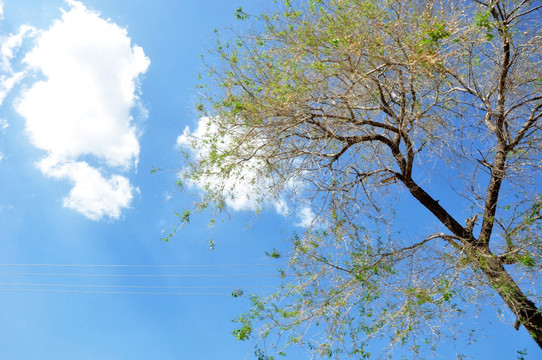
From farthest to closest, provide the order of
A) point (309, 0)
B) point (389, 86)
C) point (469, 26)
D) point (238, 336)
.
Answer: point (389, 86) → point (309, 0) → point (238, 336) → point (469, 26)

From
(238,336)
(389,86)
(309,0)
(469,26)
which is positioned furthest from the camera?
(389,86)

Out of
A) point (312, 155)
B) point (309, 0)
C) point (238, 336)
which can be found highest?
point (309, 0)

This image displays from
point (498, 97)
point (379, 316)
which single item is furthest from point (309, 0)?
point (379, 316)

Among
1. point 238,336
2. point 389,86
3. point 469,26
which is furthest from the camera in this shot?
point 389,86

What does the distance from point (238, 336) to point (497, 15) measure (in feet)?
19.3

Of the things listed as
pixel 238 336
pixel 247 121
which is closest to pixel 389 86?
pixel 247 121

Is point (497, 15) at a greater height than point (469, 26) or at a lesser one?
greater

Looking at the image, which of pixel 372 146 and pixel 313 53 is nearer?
pixel 313 53

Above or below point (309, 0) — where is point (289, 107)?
below

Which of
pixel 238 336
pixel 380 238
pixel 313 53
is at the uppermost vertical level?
pixel 313 53

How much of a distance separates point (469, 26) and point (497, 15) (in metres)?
1.72

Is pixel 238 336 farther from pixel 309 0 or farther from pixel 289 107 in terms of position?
pixel 309 0

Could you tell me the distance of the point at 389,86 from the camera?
730 cm

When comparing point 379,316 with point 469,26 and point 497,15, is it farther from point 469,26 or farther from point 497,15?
point 497,15
